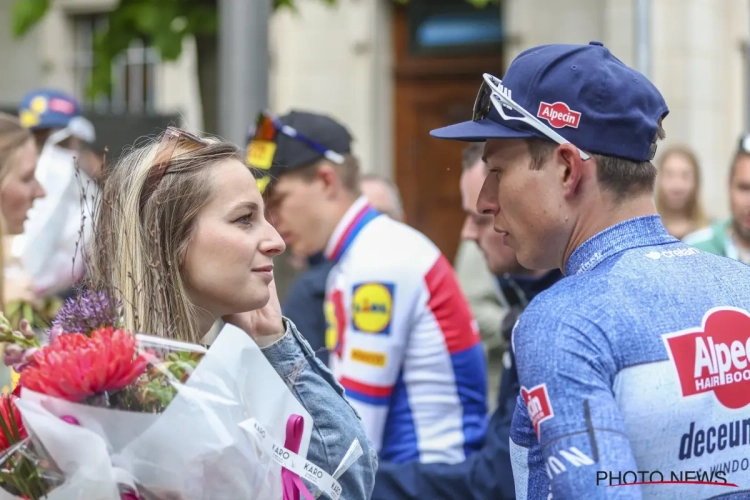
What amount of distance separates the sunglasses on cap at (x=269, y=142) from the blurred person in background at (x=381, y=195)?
2.02m

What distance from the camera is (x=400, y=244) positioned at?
13.4ft

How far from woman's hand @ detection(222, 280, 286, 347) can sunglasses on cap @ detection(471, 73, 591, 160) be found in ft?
2.26

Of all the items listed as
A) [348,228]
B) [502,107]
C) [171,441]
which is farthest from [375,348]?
[171,441]

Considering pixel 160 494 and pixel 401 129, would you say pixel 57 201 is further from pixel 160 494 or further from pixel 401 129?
pixel 401 129

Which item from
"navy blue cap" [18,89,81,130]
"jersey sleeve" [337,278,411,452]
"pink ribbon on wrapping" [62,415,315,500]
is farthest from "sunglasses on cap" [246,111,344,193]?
"navy blue cap" [18,89,81,130]

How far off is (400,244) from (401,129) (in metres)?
8.26

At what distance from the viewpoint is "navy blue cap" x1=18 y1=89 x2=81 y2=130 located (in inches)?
291

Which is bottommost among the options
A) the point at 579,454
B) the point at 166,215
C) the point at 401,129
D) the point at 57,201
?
the point at 401,129

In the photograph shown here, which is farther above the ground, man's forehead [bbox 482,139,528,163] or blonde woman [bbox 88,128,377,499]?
man's forehead [bbox 482,139,528,163]

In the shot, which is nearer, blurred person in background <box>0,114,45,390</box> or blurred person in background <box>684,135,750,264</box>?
blurred person in background <box>0,114,45,390</box>

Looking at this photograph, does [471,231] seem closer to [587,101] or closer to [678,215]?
[587,101]

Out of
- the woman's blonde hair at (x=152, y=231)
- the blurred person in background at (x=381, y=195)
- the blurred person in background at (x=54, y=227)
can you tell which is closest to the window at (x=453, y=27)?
the blurred person in background at (x=381, y=195)

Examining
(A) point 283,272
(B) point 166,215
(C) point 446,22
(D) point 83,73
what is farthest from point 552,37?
(B) point 166,215

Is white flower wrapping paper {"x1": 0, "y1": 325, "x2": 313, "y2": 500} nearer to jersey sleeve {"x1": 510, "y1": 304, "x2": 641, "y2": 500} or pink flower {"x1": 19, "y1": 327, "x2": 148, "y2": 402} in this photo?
pink flower {"x1": 19, "y1": 327, "x2": 148, "y2": 402}
